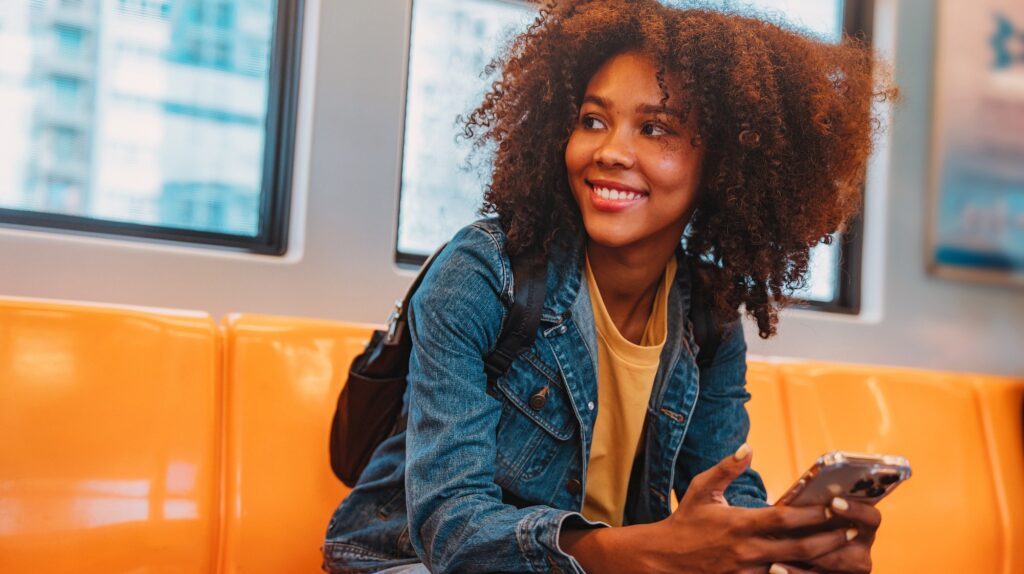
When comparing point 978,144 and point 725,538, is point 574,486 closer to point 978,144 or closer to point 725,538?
point 725,538

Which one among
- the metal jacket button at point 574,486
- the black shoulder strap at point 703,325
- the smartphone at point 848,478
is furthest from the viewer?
the black shoulder strap at point 703,325

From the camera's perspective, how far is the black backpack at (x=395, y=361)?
142 cm

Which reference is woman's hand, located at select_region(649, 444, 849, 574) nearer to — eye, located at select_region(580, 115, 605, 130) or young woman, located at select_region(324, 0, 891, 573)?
young woman, located at select_region(324, 0, 891, 573)

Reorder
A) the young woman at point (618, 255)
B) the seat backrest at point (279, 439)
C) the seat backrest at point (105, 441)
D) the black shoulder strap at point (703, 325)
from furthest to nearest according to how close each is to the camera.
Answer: the seat backrest at point (279, 439), the seat backrest at point (105, 441), the black shoulder strap at point (703, 325), the young woman at point (618, 255)

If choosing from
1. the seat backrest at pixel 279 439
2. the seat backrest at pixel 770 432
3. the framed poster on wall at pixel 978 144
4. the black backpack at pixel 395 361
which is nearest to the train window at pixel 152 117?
the seat backrest at pixel 279 439

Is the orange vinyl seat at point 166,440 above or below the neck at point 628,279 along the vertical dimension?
below

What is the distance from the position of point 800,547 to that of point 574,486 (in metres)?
0.40

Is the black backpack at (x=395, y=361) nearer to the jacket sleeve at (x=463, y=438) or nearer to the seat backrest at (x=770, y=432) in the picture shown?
the jacket sleeve at (x=463, y=438)

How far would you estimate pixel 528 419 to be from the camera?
1.45m

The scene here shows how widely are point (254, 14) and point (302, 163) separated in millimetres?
514

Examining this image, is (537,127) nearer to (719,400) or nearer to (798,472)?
(719,400)

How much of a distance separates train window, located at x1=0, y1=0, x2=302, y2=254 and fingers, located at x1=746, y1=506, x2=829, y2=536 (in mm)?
1874

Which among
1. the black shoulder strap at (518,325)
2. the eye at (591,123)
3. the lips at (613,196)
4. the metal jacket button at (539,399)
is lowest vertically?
the metal jacket button at (539,399)

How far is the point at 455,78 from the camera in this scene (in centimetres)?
302
